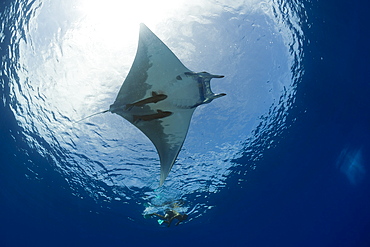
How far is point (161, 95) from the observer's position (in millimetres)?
4965

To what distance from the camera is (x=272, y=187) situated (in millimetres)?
15938

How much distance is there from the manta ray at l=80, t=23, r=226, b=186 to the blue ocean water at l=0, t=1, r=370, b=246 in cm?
245

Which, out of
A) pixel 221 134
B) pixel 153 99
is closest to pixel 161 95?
pixel 153 99

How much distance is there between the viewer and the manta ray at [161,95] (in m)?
4.70

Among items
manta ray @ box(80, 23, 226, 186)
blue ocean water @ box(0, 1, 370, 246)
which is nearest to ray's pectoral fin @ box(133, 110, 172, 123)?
manta ray @ box(80, 23, 226, 186)

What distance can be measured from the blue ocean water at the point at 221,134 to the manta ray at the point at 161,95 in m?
2.45

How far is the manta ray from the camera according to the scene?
4699mm

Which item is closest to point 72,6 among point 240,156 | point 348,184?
point 240,156

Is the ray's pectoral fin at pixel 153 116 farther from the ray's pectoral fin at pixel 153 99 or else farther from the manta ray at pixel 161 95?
the ray's pectoral fin at pixel 153 99

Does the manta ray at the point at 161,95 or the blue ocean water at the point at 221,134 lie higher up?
the blue ocean water at the point at 221,134

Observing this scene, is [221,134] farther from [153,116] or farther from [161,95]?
[161,95]

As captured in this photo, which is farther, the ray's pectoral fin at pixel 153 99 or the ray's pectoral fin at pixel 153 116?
the ray's pectoral fin at pixel 153 116

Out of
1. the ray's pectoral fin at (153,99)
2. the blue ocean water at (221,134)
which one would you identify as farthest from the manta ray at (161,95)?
the blue ocean water at (221,134)

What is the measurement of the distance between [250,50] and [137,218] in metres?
15.1
